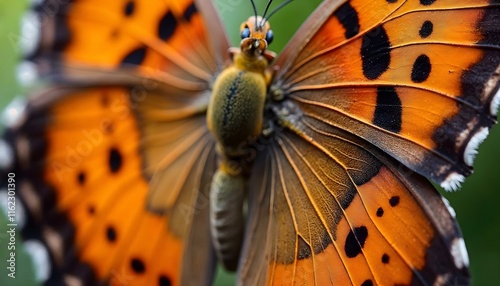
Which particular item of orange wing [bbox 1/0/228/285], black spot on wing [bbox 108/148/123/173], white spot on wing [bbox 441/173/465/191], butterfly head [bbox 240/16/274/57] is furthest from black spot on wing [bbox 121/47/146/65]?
white spot on wing [bbox 441/173/465/191]

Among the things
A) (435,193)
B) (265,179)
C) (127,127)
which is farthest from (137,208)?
(435,193)

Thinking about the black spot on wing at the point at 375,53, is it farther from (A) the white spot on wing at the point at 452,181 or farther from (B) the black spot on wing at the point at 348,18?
(A) the white spot on wing at the point at 452,181

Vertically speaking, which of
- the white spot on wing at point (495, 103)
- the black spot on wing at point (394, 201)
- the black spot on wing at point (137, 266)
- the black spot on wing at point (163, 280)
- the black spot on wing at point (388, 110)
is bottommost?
the black spot on wing at point (394, 201)

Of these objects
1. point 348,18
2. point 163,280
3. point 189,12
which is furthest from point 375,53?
point 163,280

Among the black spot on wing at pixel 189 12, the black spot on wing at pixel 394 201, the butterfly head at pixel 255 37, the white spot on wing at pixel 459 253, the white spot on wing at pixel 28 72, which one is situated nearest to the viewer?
the white spot on wing at pixel 459 253

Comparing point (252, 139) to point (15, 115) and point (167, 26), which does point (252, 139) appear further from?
point (15, 115)

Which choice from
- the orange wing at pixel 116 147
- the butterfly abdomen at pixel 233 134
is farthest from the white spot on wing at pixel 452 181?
the orange wing at pixel 116 147

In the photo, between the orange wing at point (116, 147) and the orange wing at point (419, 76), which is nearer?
the orange wing at point (419, 76)
